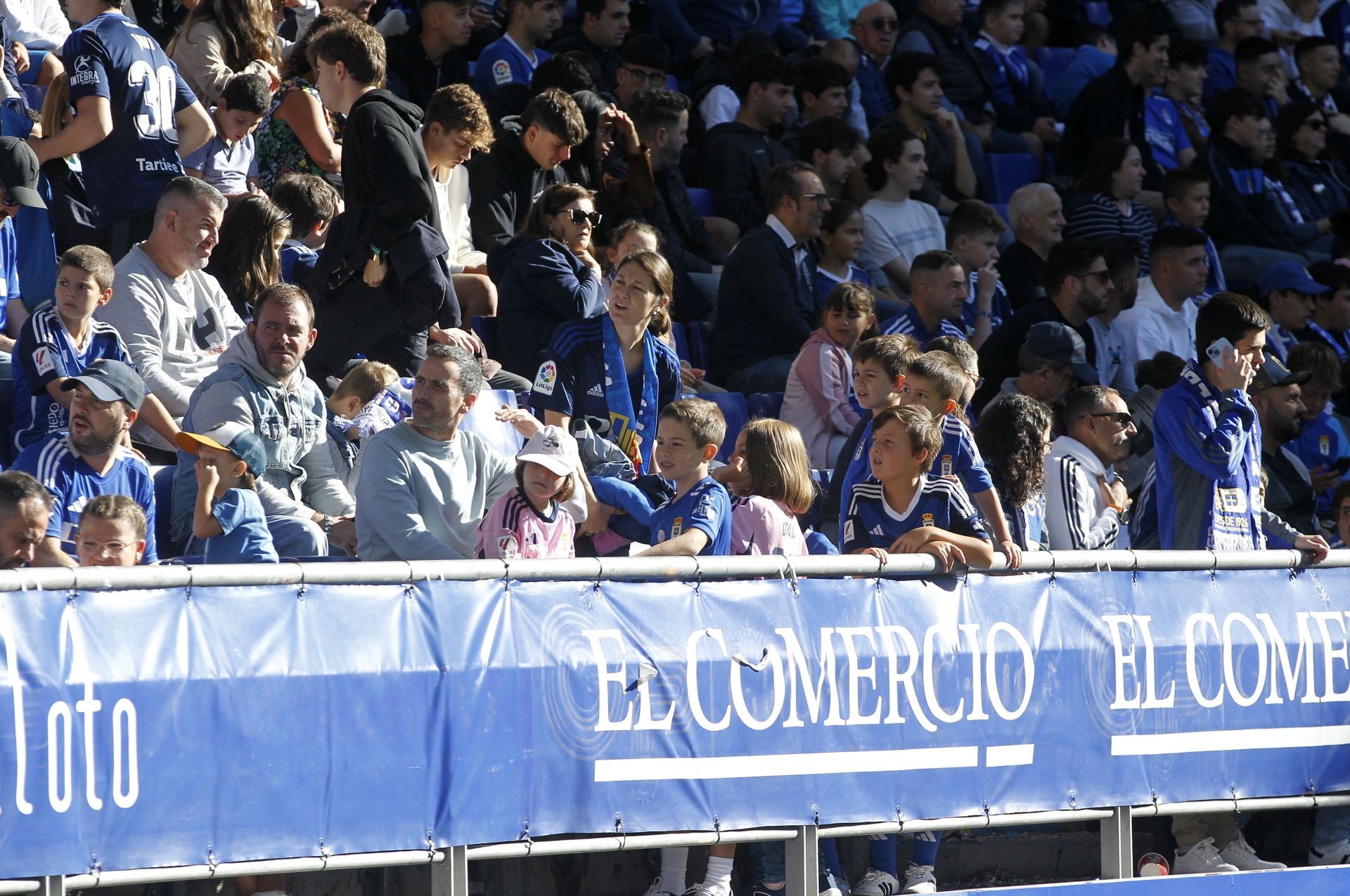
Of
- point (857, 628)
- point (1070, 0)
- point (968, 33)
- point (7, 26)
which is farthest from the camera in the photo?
point (1070, 0)

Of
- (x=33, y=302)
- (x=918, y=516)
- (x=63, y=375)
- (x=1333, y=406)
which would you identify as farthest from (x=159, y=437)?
(x=1333, y=406)

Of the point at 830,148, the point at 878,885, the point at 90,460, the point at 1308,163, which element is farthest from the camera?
the point at 1308,163

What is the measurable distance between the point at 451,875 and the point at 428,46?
250 inches

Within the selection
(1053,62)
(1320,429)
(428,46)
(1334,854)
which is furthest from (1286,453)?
(1053,62)

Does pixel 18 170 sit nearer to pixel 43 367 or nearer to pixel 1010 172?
pixel 43 367

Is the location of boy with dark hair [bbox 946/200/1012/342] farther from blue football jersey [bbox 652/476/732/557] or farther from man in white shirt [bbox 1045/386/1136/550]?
blue football jersey [bbox 652/476/732/557]

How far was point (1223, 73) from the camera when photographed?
1412 cm

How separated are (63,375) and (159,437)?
1.93 ft

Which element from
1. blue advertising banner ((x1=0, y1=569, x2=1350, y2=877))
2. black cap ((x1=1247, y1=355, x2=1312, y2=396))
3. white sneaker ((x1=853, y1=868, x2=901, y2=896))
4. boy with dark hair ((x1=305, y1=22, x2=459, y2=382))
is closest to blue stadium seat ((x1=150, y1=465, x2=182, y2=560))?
boy with dark hair ((x1=305, y1=22, x2=459, y2=382))

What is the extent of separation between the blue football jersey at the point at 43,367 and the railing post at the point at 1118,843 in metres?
3.64

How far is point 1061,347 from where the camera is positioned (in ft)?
27.9

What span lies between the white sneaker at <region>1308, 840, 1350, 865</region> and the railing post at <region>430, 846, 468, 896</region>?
11.2ft

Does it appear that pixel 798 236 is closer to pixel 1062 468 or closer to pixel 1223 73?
pixel 1062 468

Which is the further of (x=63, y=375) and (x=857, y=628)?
(x=63, y=375)
